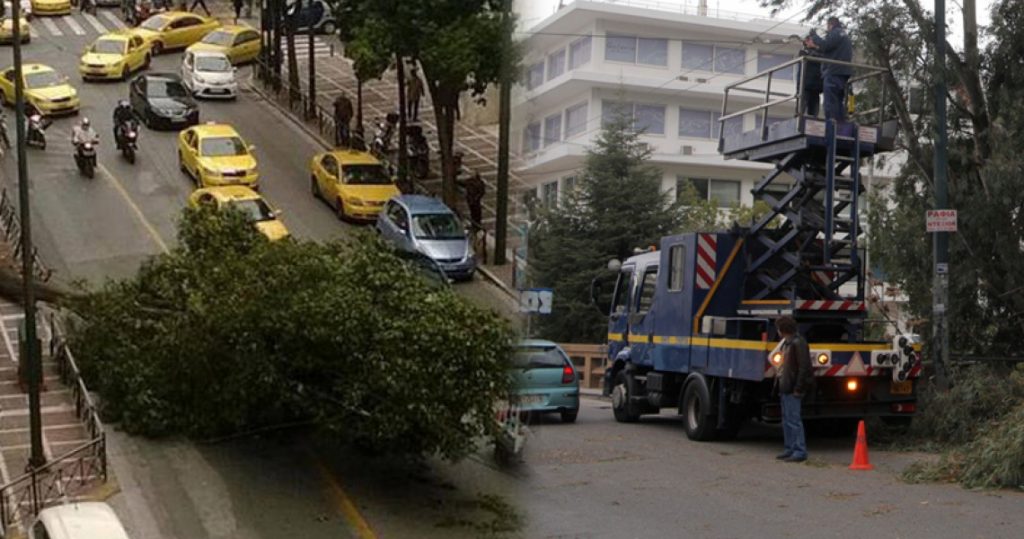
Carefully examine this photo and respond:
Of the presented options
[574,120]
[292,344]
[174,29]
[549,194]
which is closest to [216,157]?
[174,29]

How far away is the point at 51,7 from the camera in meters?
58.4

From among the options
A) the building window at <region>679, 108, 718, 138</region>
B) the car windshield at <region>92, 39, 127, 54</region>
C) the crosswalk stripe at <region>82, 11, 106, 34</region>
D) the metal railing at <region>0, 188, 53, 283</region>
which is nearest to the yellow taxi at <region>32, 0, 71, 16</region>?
the crosswalk stripe at <region>82, 11, 106, 34</region>

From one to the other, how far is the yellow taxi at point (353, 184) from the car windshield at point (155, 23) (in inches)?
821

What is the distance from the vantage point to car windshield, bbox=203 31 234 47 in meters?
48.1

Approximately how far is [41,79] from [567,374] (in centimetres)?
3789

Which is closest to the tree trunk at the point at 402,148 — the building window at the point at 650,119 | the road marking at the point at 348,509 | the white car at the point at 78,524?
the building window at the point at 650,119

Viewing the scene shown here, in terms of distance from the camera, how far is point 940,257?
63.1ft

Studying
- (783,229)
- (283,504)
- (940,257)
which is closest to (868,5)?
(940,257)

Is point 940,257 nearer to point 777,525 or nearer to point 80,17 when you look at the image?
point 777,525

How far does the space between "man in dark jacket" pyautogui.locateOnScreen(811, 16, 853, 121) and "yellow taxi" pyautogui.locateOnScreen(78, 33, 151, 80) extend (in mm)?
37107

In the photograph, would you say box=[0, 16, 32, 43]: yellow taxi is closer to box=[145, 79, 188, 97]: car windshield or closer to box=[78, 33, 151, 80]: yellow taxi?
box=[78, 33, 151, 80]: yellow taxi

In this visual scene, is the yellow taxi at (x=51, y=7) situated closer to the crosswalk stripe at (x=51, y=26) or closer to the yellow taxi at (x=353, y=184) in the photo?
the crosswalk stripe at (x=51, y=26)

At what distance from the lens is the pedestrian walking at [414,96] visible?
36.1 metres

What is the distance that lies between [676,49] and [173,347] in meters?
13.3
